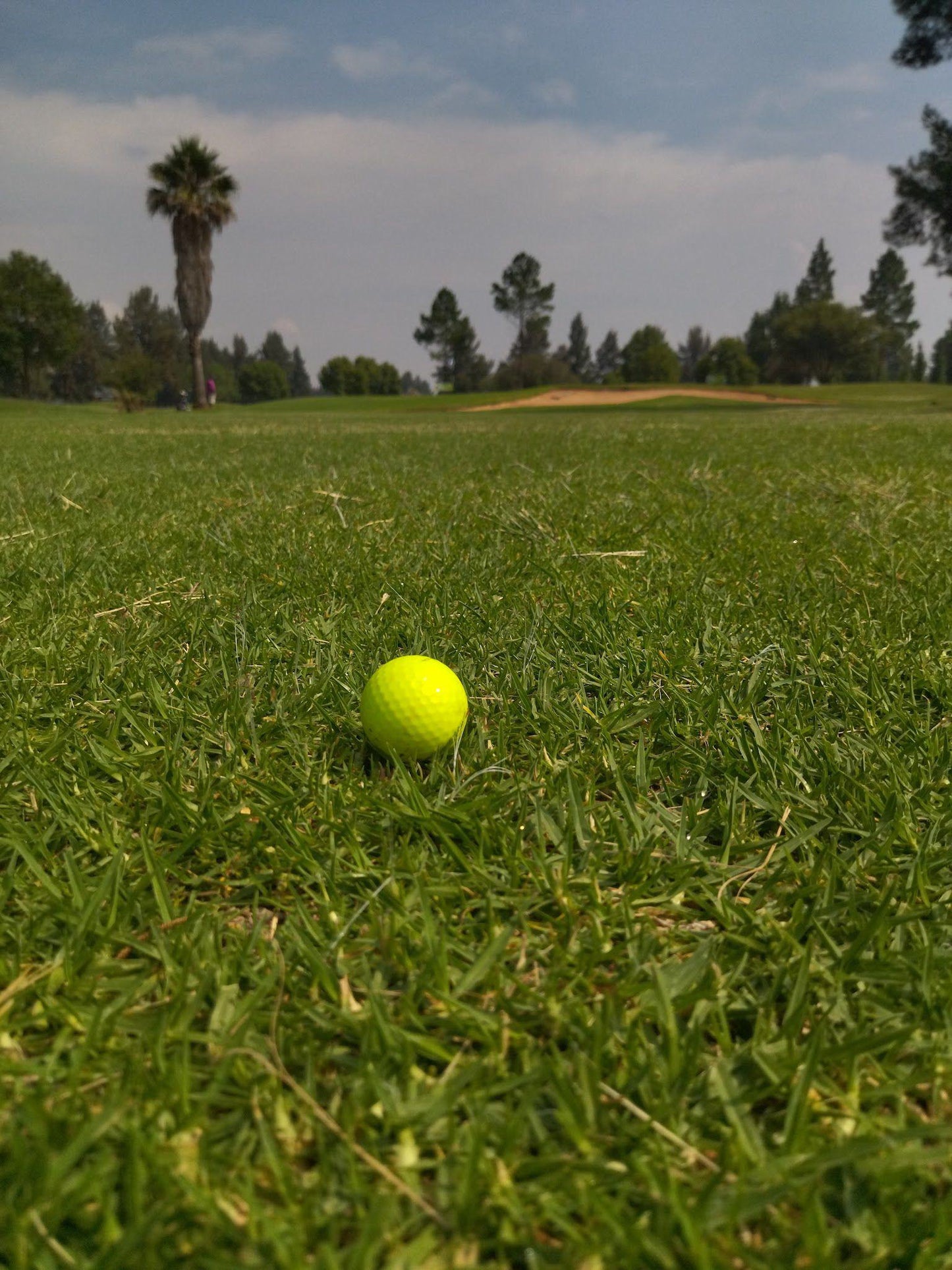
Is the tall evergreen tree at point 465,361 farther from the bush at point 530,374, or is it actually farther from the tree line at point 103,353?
the tree line at point 103,353

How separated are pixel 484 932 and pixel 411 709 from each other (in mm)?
502

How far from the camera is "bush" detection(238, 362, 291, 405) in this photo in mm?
97000

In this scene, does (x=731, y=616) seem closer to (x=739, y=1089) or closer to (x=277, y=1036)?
(x=739, y=1089)

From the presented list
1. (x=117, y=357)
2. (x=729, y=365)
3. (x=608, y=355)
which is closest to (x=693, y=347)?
(x=608, y=355)

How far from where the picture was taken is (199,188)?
117 feet

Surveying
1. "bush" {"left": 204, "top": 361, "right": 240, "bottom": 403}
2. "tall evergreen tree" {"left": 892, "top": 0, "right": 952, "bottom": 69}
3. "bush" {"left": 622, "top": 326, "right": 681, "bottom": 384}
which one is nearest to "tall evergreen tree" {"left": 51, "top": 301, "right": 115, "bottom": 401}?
"bush" {"left": 204, "top": 361, "right": 240, "bottom": 403}

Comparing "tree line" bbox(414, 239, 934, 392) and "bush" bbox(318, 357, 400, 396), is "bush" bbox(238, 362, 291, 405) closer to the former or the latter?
"bush" bbox(318, 357, 400, 396)

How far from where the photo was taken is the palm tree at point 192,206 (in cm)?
3519

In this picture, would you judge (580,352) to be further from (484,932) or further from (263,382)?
(484,932)

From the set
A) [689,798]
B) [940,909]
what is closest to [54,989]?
[689,798]

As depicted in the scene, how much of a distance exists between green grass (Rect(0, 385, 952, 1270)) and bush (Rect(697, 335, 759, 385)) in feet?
270

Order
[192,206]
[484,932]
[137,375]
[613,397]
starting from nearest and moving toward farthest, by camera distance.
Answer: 1. [484,932]
2. [192,206]
3. [613,397]
4. [137,375]

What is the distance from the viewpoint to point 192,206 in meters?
35.3

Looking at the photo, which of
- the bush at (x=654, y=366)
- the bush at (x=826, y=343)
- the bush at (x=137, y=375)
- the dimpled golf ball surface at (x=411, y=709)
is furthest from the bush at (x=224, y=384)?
the dimpled golf ball surface at (x=411, y=709)
